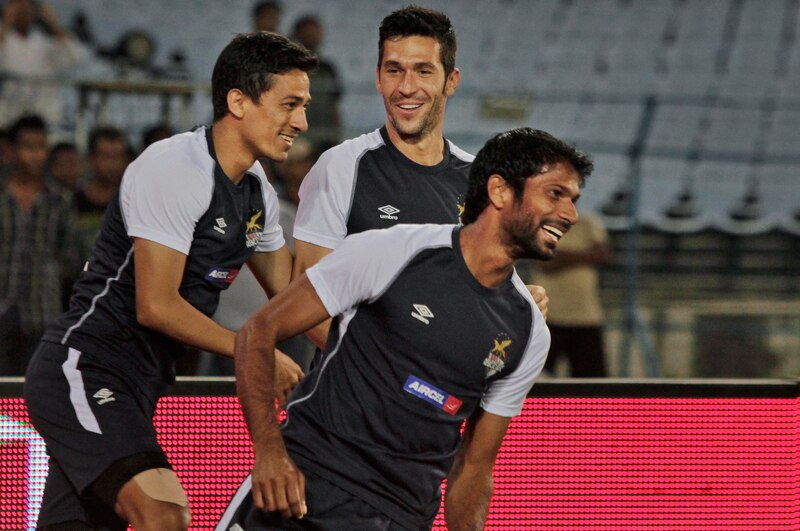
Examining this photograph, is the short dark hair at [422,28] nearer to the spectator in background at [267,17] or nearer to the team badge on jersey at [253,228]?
the team badge on jersey at [253,228]

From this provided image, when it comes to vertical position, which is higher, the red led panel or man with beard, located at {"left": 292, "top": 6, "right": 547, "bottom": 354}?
man with beard, located at {"left": 292, "top": 6, "right": 547, "bottom": 354}

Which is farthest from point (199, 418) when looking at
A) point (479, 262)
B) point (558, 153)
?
point (558, 153)

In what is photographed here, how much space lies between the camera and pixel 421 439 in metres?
3.14

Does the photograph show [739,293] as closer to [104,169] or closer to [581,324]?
[581,324]

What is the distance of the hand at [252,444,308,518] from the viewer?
2891 mm

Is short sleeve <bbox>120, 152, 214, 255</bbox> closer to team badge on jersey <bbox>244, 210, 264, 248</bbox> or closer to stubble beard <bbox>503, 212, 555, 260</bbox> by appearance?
team badge on jersey <bbox>244, 210, 264, 248</bbox>

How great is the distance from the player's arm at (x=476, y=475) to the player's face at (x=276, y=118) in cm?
107

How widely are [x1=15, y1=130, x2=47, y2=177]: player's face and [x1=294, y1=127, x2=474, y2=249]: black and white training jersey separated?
3725 mm

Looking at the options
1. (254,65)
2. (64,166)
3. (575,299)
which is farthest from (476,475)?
(64,166)

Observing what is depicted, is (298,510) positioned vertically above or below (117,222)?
below

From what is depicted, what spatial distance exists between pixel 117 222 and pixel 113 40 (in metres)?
7.67

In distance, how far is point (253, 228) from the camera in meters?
3.80

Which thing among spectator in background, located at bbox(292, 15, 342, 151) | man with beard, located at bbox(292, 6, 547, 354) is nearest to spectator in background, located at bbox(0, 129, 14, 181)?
spectator in background, located at bbox(292, 15, 342, 151)

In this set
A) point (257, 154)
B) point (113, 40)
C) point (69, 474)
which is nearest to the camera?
point (69, 474)
